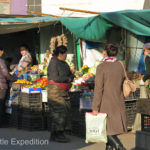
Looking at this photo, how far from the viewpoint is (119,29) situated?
41.1ft

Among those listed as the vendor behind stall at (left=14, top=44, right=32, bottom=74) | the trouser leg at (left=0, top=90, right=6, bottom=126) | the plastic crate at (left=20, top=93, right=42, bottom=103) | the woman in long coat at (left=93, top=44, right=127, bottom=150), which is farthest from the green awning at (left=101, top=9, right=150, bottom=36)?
the woman in long coat at (left=93, top=44, right=127, bottom=150)

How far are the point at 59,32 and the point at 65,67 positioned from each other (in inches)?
261

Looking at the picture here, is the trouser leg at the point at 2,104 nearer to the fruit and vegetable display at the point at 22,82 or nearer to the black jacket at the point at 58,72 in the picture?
the fruit and vegetable display at the point at 22,82

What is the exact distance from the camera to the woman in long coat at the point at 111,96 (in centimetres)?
626

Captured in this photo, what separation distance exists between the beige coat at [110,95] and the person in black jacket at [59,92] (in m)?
2.17

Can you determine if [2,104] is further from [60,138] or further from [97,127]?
[97,127]

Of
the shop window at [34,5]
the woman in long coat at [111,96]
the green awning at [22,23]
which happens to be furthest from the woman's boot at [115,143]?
the shop window at [34,5]

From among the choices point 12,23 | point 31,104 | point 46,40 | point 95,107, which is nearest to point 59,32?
point 46,40

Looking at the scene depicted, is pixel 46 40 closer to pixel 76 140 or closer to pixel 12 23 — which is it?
pixel 12 23

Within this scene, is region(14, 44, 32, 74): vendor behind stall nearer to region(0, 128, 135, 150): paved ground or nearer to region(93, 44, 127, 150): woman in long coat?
region(0, 128, 135, 150): paved ground

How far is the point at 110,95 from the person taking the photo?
627 centimetres

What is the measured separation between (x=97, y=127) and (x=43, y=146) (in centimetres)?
220

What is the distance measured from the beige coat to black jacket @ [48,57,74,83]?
84.6 inches

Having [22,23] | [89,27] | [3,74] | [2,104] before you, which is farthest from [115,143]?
[22,23]
